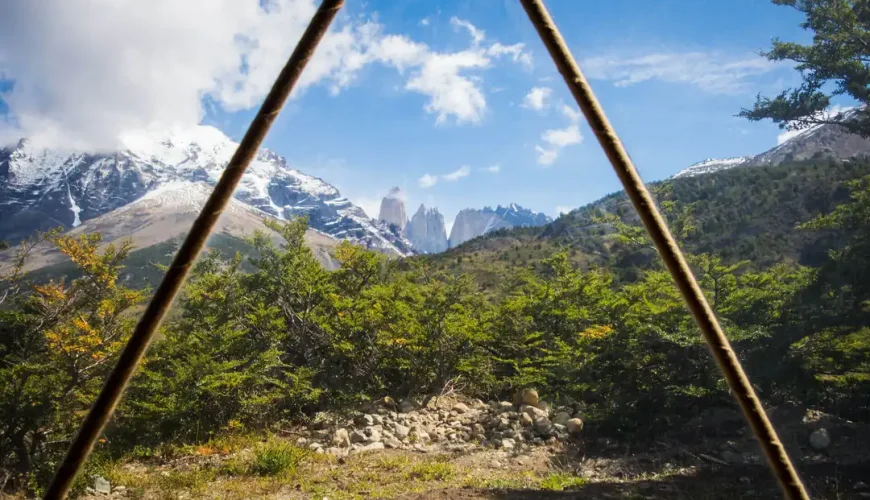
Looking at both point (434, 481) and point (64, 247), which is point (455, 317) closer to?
point (434, 481)

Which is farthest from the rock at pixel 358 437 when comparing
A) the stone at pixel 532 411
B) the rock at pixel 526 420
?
the stone at pixel 532 411

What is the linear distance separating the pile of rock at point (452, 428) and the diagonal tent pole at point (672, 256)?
6642 millimetres

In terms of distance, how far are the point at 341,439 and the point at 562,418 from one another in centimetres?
328

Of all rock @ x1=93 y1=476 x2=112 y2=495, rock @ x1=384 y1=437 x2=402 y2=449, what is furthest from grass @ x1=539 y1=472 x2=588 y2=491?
rock @ x1=93 y1=476 x2=112 y2=495

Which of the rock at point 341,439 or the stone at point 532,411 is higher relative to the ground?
the rock at point 341,439

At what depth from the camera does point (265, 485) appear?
5.07 m

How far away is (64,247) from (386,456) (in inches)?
208

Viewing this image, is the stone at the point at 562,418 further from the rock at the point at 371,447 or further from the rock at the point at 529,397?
the rock at the point at 371,447

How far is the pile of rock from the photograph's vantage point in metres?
6.88

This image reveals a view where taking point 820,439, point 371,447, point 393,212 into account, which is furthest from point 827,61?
point 393,212

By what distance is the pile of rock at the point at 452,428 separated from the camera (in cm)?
688

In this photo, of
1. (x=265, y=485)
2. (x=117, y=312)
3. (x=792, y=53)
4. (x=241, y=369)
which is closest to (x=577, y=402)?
(x=265, y=485)

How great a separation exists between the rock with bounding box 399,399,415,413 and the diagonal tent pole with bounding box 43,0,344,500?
8.16m

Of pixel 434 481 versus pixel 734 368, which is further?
pixel 434 481
